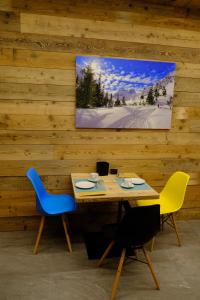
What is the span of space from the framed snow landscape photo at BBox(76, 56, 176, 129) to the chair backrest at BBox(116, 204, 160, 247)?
1.28 meters

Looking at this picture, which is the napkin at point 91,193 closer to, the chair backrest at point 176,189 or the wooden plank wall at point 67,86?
the wooden plank wall at point 67,86

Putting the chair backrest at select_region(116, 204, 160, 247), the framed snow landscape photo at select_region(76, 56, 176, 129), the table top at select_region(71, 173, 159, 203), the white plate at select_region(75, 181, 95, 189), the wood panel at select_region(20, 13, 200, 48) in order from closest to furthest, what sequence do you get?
the chair backrest at select_region(116, 204, 160, 247), the table top at select_region(71, 173, 159, 203), the white plate at select_region(75, 181, 95, 189), the wood panel at select_region(20, 13, 200, 48), the framed snow landscape photo at select_region(76, 56, 176, 129)

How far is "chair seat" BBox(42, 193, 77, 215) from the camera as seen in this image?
2.46 m

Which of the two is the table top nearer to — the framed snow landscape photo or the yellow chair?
the yellow chair

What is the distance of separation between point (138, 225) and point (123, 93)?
154 centimetres

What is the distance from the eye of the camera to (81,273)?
2223 millimetres

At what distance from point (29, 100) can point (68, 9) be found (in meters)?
1.02

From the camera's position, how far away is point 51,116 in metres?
2.76

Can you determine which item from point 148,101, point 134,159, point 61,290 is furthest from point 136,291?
point 148,101

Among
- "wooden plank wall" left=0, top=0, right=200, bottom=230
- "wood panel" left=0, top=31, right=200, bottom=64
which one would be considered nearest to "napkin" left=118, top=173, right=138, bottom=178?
"wooden plank wall" left=0, top=0, right=200, bottom=230

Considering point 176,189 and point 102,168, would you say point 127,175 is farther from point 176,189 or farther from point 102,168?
point 176,189

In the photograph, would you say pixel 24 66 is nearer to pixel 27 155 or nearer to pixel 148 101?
pixel 27 155

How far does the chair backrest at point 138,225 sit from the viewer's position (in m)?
1.80

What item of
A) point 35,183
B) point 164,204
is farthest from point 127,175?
point 35,183
